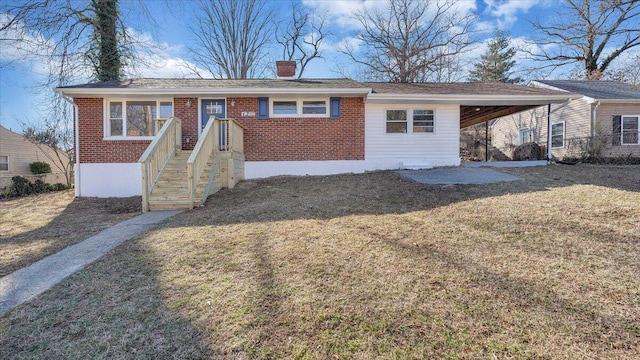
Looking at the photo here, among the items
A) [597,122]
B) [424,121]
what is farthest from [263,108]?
[597,122]

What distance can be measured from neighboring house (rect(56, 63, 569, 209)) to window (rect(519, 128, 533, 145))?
7.88 m

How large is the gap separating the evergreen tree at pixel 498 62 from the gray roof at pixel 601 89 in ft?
40.2

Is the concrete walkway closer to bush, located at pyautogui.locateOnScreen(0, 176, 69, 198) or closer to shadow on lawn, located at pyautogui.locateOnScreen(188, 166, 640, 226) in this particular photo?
shadow on lawn, located at pyautogui.locateOnScreen(188, 166, 640, 226)

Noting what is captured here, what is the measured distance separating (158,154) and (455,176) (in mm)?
8132

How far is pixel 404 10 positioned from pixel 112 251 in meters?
24.4

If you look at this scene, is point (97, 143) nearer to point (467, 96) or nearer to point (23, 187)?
point (23, 187)

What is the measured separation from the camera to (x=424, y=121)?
10.8 m

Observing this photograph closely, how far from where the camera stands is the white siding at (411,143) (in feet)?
34.8

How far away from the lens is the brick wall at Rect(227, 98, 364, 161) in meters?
10.2

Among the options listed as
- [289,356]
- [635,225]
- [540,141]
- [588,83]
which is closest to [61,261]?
[289,356]

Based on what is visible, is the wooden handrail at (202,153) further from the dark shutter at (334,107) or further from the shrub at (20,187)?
the shrub at (20,187)

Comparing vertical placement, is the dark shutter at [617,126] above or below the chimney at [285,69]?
below

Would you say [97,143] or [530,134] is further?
[530,134]

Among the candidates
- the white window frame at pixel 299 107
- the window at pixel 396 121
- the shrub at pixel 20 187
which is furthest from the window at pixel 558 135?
the shrub at pixel 20 187
